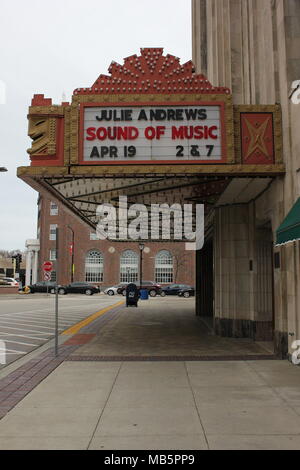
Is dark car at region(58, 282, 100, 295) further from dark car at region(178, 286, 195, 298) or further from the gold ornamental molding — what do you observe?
the gold ornamental molding

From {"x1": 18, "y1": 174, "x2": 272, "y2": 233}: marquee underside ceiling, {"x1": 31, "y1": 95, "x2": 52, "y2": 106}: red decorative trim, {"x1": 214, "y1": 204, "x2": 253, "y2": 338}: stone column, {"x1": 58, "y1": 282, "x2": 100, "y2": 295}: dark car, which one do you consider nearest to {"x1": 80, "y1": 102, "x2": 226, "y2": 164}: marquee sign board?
{"x1": 18, "y1": 174, "x2": 272, "y2": 233}: marquee underside ceiling

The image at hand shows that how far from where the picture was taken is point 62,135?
10.5 metres

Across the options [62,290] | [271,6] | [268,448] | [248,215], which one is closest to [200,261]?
[248,215]

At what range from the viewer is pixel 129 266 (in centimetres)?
6397

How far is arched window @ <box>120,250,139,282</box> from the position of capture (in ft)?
209

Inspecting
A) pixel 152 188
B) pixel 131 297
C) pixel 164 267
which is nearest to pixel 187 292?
pixel 131 297

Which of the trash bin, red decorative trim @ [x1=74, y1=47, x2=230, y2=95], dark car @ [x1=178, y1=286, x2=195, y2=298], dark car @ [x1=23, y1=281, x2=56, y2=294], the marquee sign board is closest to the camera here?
the marquee sign board

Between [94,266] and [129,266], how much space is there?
5227 millimetres

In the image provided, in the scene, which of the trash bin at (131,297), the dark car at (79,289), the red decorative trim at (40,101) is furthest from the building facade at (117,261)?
the red decorative trim at (40,101)

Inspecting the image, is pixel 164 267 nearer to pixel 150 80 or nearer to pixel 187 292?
pixel 187 292

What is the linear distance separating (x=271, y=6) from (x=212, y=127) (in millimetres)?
3332

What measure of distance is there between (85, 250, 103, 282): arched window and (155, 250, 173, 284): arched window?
8217 millimetres

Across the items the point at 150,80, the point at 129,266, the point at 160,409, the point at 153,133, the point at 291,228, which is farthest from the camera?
the point at 129,266

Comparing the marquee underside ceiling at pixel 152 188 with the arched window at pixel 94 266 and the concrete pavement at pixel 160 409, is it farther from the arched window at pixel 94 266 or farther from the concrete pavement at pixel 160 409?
the arched window at pixel 94 266
